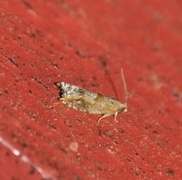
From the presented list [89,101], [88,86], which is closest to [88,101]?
[89,101]

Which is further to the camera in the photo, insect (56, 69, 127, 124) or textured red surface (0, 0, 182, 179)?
insect (56, 69, 127, 124)

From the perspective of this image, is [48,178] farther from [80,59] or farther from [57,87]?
[80,59]

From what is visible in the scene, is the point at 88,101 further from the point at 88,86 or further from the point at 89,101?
the point at 88,86

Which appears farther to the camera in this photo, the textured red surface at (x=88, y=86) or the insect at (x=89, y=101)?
the insect at (x=89, y=101)

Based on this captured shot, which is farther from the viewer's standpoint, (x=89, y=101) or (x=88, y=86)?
(x=88, y=86)
